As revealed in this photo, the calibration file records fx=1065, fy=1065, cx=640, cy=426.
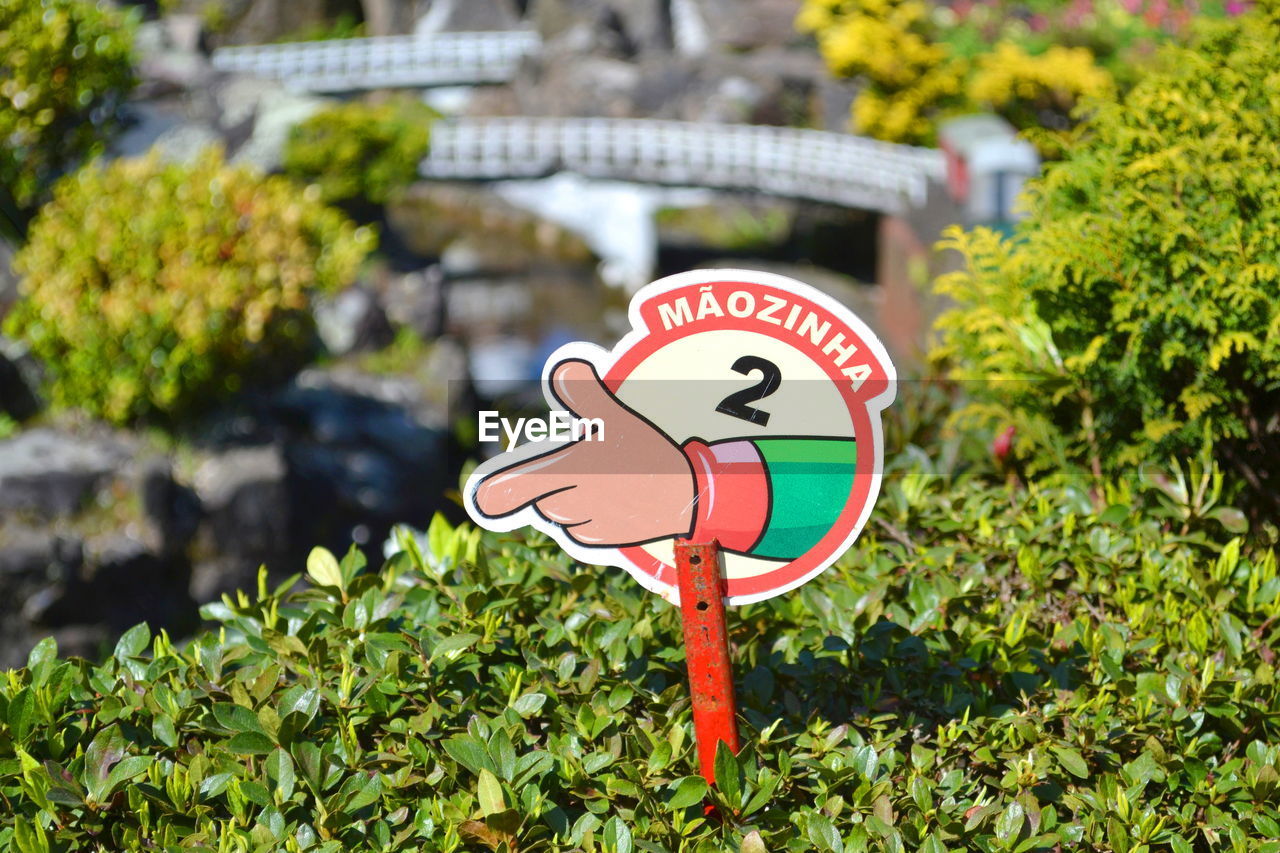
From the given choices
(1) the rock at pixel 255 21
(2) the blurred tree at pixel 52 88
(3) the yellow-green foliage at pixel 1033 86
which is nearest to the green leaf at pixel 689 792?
(2) the blurred tree at pixel 52 88

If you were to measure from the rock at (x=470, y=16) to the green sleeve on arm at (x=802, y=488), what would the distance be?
26.7m

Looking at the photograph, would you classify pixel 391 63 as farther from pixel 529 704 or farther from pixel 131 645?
pixel 529 704

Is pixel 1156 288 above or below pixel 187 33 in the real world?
below

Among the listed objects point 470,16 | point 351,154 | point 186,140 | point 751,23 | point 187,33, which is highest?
point 470,16

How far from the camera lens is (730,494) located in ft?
7.78

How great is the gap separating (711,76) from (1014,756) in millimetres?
20676

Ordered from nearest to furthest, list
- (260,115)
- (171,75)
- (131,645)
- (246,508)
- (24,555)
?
1. (131,645)
2. (24,555)
3. (246,508)
4. (171,75)
5. (260,115)

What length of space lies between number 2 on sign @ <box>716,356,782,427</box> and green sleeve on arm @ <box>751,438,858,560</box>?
0.19ft

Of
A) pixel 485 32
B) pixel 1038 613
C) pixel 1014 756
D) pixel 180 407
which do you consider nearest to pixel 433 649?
pixel 1014 756

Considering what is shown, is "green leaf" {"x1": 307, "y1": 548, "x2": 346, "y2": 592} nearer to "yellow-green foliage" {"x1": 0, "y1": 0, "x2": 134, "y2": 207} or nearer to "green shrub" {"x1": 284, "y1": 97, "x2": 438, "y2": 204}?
"yellow-green foliage" {"x1": 0, "y1": 0, "x2": 134, "y2": 207}

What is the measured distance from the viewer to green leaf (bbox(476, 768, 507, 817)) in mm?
1968

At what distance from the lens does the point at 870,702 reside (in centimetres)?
249

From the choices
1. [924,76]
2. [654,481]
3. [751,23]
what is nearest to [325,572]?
[654,481]

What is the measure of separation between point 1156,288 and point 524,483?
2.13m
